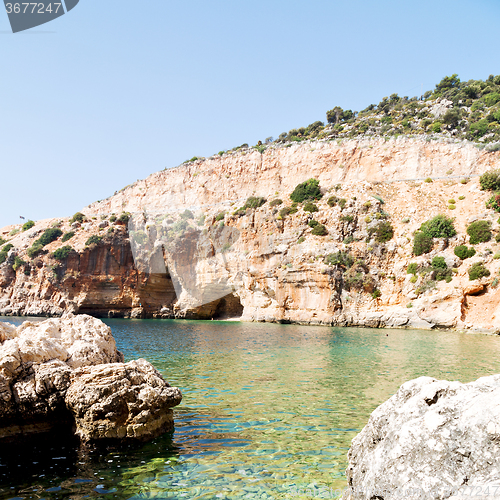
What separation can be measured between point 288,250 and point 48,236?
134 feet

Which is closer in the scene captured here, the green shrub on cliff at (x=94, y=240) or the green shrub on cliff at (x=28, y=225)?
the green shrub on cliff at (x=94, y=240)

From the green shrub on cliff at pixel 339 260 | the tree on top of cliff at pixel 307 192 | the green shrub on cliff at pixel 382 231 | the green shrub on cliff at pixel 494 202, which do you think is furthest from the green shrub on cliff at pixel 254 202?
the green shrub on cliff at pixel 494 202

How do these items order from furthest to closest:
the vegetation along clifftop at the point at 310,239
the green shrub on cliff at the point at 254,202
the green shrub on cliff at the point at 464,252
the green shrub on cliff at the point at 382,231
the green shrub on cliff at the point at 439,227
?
the green shrub on cliff at the point at 254,202 → the green shrub on cliff at the point at 382,231 → the green shrub on cliff at the point at 439,227 → the vegetation along clifftop at the point at 310,239 → the green shrub on cliff at the point at 464,252

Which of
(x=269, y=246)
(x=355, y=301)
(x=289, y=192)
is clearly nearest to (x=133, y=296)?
(x=269, y=246)

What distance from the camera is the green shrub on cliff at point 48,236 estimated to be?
62938 mm

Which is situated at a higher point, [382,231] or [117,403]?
[382,231]

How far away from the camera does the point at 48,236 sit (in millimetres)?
63781

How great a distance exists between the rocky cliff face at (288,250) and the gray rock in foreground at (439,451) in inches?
1339

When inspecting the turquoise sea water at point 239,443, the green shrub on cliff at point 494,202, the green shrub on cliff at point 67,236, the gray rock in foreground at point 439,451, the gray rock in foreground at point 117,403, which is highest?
the green shrub on cliff at point 494,202

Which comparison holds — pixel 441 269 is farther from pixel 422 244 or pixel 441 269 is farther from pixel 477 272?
pixel 422 244

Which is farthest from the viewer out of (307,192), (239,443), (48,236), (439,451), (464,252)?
(48,236)

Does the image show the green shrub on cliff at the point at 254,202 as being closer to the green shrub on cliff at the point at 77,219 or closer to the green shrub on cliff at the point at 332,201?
the green shrub on cliff at the point at 332,201

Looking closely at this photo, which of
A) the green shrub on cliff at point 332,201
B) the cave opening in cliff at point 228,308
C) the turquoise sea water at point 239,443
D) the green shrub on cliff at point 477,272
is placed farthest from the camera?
the cave opening in cliff at point 228,308

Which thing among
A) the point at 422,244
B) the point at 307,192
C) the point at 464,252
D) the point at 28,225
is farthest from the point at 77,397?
the point at 28,225
